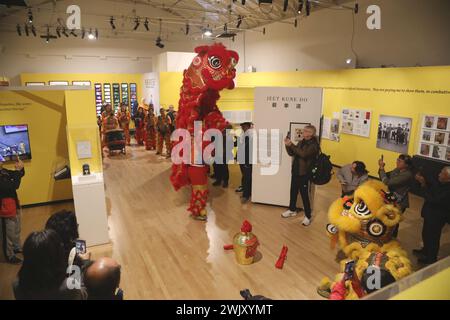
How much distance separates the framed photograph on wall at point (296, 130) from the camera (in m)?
5.33

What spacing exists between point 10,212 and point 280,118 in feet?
13.3

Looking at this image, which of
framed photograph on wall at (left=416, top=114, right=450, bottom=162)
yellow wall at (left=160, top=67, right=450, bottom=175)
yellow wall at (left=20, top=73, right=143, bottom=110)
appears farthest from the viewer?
yellow wall at (left=20, top=73, right=143, bottom=110)

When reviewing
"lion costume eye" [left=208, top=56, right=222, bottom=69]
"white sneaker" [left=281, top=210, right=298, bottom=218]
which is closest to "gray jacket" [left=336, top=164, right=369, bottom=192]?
"white sneaker" [left=281, top=210, right=298, bottom=218]

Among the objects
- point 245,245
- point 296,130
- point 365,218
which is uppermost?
point 296,130

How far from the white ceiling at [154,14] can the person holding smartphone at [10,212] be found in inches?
324

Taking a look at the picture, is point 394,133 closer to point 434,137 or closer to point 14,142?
point 434,137

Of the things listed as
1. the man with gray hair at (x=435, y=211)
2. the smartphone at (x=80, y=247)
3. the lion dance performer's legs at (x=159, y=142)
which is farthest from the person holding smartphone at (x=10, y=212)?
the lion dance performer's legs at (x=159, y=142)

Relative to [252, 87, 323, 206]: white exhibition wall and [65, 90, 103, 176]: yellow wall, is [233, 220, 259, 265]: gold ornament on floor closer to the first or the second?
[252, 87, 323, 206]: white exhibition wall

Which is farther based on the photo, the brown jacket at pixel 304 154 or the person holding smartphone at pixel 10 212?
the brown jacket at pixel 304 154

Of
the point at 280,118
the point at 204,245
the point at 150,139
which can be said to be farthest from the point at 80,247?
the point at 150,139

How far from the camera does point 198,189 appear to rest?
525 centimetres

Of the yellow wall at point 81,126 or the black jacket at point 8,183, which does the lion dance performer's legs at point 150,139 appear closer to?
the yellow wall at point 81,126

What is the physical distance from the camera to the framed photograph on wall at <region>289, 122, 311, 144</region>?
5331 millimetres

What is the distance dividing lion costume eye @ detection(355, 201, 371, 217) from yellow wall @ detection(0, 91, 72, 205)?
4.92m
